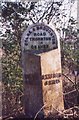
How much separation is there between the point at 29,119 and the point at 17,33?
1.06 m

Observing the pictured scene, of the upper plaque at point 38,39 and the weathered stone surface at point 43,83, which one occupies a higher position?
the upper plaque at point 38,39

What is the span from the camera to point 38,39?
4445 millimetres

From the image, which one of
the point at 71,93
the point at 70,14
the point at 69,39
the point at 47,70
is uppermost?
the point at 70,14

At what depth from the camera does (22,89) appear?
455 centimetres

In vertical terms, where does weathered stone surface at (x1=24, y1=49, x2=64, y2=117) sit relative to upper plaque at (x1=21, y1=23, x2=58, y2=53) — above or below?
below

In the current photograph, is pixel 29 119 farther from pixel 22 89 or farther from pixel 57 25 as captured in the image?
pixel 57 25

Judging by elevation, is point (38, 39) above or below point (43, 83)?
above

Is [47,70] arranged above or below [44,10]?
below

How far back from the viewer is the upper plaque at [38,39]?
14.6ft

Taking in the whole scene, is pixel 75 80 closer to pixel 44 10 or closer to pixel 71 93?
pixel 71 93

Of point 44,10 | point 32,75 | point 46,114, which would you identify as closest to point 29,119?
point 46,114

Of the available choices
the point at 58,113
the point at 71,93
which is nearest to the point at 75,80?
the point at 71,93

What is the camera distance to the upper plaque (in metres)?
4.44

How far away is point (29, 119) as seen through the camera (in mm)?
4543
